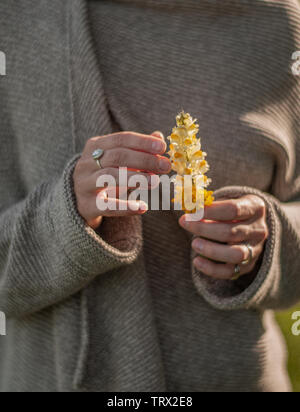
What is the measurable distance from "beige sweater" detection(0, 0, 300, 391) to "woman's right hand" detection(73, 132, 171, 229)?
0.09 meters

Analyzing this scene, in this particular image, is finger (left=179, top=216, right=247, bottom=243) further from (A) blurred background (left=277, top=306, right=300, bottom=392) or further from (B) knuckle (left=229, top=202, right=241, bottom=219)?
(A) blurred background (left=277, top=306, right=300, bottom=392)

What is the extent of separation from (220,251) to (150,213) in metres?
0.24

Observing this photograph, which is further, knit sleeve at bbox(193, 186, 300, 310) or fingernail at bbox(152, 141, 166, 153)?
knit sleeve at bbox(193, 186, 300, 310)

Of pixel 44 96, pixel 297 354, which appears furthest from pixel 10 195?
pixel 297 354

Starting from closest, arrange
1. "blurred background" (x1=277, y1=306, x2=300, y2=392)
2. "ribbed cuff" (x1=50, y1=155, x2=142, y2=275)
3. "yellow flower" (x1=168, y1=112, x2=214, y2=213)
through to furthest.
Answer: "yellow flower" (x1=168, y1=112, x2=214, y2=213), "ribbed cuff" (x1=50, y1=155, x2=142, y2=275), "blurred background" (x1=277, y1=306, x2=300, y2=392)

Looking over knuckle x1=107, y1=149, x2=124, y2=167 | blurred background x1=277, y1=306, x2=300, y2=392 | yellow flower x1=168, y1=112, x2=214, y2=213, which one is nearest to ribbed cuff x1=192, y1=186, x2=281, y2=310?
yellow flower x1=168, y1=112, x2=214, y2=213

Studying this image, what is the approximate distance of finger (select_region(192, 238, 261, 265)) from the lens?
3.05 feet

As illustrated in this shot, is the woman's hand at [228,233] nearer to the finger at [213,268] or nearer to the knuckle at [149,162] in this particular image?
the finger at [213,268]

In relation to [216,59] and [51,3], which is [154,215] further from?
[51,3]

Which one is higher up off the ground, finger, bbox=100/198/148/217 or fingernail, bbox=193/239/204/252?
finger, bbox=100/198/148/217

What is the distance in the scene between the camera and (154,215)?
1062 mm

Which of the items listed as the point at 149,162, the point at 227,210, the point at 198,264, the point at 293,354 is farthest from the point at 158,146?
the point at 293,354

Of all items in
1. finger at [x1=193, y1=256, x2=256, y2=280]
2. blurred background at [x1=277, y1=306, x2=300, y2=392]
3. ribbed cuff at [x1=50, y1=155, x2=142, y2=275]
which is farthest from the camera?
blurred background at [x1=277, y1=306, x2=300, y2=392]

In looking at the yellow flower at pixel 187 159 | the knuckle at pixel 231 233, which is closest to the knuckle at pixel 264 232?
the knuckle at pixel 231 233
